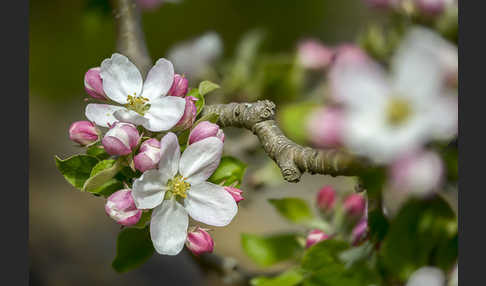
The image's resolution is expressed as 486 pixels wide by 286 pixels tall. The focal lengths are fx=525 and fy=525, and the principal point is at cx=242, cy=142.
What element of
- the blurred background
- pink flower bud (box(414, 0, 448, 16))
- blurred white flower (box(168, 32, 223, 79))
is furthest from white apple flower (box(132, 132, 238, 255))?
the blurred background

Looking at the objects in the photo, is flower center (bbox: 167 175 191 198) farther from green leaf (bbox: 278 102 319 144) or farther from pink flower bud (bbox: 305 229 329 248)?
green leaf (bbox: 278 102 319 144)

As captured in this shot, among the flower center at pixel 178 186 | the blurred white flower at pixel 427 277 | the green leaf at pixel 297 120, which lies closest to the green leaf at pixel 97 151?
the flower center at pixel 178 186

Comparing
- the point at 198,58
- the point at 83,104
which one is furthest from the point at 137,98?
the point at 83,104

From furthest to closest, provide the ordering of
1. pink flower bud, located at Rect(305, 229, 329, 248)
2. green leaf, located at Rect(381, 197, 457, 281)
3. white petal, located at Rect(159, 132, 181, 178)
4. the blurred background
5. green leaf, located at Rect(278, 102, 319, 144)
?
the blurred background, green leaf, located at Rect(278, 102, 319, 144), pink flower bud, located at Rect(305, 229, 329, 248), green leaf, located at Rect(381, 197, 457, 281), white petal, located at Rect(159, 132, 181, 178)

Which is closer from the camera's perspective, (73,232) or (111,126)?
A: (111,126)

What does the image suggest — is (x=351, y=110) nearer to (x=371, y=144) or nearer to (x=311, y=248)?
(x=371, y=144)

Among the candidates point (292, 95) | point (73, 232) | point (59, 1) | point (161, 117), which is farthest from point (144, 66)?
point (73, 232)

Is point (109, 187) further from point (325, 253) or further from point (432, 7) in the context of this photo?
point (432, 7)
